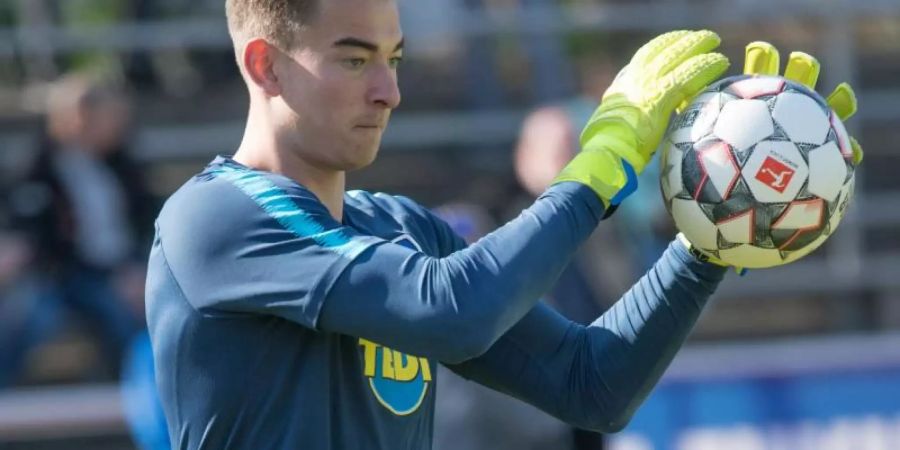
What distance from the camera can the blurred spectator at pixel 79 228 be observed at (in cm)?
737

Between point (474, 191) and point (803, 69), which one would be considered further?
point (474, 191)

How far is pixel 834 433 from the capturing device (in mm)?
7016

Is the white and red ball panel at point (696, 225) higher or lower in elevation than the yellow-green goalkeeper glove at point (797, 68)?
lower

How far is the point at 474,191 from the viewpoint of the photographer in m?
6.34

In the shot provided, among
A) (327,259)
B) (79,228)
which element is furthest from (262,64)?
(79,228)

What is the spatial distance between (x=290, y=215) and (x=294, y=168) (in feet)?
0.52

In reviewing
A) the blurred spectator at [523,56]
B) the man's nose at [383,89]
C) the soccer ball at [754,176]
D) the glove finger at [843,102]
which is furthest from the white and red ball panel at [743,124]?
the blurred spectator at [523,56]

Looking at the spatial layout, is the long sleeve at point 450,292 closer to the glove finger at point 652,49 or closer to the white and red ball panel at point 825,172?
the glove finger at point 652,49

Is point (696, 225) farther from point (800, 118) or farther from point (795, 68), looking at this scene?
point (795, 68)

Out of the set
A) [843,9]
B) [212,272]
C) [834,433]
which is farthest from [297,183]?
[843,9]

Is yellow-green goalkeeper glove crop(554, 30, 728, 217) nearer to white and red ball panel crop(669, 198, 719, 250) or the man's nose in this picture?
white and red ball panel crop(669, 198, 719, 250)

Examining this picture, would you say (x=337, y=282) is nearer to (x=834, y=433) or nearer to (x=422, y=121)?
(x=834, y=433)

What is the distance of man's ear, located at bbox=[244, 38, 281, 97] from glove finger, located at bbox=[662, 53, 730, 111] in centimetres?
72

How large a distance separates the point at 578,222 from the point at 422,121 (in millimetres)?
6488
